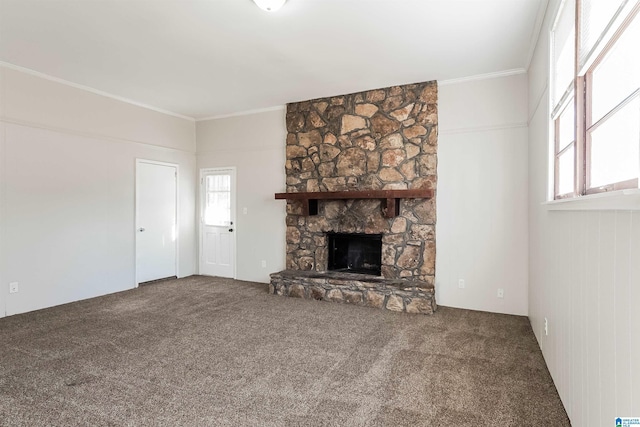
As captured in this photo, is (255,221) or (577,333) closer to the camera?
(577,333)

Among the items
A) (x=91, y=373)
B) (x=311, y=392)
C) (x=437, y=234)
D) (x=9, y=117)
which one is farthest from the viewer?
(x=437, y=234)

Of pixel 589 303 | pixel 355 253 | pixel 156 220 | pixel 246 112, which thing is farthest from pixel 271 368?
pixel 246 112

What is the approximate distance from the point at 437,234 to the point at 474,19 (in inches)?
97.5

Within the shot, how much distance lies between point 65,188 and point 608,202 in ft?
18.0

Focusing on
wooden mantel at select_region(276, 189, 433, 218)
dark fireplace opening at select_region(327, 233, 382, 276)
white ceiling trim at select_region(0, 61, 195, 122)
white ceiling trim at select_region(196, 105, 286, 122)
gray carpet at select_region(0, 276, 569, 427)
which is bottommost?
gray carpet at select_region(0, 276, 569, 427)

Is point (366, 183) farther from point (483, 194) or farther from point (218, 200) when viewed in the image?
point (218, 200)

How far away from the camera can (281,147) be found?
18.5ft

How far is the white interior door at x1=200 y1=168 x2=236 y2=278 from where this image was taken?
20.1ft

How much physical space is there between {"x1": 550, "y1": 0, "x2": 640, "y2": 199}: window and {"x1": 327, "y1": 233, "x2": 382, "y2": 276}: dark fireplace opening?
2.77 metres

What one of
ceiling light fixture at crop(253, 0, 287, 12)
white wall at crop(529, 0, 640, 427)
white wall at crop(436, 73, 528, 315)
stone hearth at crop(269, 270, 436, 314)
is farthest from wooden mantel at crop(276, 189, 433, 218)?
ceiling light fixture at crop(253, 0, 287, 12)

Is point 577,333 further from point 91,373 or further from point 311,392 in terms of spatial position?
point 91,373

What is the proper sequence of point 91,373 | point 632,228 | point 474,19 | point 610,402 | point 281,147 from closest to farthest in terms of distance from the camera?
point 632,228, point 610,402, point 91,373, point 474,19, point 281,147

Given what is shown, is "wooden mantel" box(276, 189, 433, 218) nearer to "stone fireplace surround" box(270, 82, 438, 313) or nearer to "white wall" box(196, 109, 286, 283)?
"stone fireplace surround" box(270, 82, 438, 313)

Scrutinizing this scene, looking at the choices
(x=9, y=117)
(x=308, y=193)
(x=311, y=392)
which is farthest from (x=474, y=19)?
(x=9, y=117)
